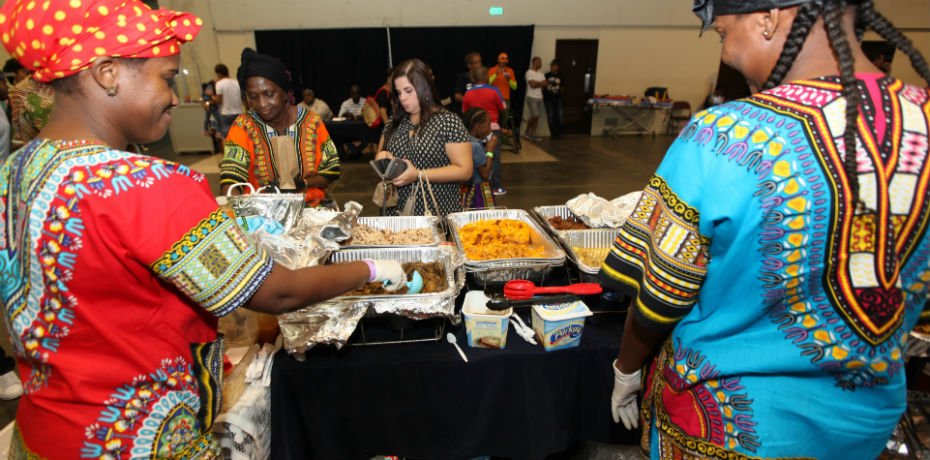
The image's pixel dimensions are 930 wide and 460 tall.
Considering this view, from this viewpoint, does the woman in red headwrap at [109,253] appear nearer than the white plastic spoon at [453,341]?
Yes

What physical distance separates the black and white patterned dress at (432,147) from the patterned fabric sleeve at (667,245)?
1666 millimetres

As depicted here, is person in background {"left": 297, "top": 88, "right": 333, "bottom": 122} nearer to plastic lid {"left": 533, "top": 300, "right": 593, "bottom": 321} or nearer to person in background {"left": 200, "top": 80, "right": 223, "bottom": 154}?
person in background {"left": 200, "top": 80, "right": 223, "bottom": 154}

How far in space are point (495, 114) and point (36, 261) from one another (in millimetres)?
6407

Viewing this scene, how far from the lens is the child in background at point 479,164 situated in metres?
3.10

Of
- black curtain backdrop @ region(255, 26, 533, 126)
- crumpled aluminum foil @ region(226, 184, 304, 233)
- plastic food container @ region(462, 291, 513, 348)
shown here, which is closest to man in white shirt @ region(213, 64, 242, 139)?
black curtain backdrop @ region(255, 26, 533, 126)

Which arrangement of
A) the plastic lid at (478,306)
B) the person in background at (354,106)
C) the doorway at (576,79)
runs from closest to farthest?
1. the plastic lid at (478,306)
2. the person in background at (354,106)
3. the doorway at (576,79)

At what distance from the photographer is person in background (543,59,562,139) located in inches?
432

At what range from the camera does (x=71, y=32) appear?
79cm

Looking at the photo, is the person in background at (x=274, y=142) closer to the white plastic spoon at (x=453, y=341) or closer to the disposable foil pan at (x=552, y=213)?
the disposable foil pan at (x=552, y=213)

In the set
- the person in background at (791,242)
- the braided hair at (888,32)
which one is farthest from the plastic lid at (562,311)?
the braided hair at (888,32)

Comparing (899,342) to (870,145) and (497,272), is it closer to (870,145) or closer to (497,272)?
Answer: (870,145)

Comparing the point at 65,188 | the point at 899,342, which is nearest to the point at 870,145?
the point at 899,342

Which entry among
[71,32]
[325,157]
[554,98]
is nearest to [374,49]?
[554,98]

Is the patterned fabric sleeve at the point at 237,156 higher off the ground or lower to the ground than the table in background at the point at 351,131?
higher
